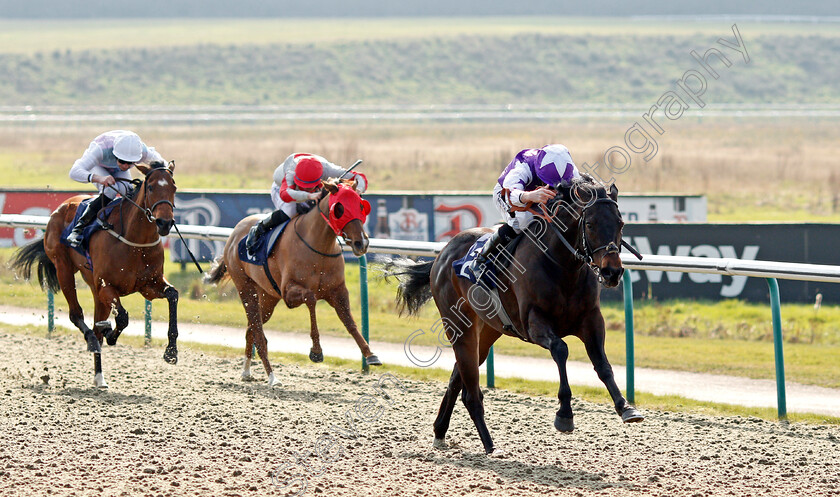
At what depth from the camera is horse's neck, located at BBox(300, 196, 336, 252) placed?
7.33m

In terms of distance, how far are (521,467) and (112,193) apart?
13.1ft

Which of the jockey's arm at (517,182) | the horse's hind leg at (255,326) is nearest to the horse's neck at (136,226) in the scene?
the horse's hind leg at (255,326)

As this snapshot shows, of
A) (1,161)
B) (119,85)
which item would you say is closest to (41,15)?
(119,85)

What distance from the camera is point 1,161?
27.8 meters

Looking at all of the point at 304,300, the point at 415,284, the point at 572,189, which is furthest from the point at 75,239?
the point at 572,189

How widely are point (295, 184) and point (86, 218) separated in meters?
1.56

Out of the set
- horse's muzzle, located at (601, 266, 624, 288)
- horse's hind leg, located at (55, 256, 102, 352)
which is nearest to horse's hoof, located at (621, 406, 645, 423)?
horse's muzzle, located at (601, 266, 624, 288)

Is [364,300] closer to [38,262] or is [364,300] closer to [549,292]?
[38,262]

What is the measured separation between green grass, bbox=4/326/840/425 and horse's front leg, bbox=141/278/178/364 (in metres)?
1.36

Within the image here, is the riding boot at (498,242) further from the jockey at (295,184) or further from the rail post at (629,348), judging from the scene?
the jockey at (295,184)

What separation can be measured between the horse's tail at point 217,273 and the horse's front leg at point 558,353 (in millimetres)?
4046

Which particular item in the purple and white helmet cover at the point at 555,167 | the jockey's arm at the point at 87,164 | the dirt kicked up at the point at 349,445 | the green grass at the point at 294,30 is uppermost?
the green grass at the point at 294,30

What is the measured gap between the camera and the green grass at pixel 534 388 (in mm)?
6578

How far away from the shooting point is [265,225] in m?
7.76
